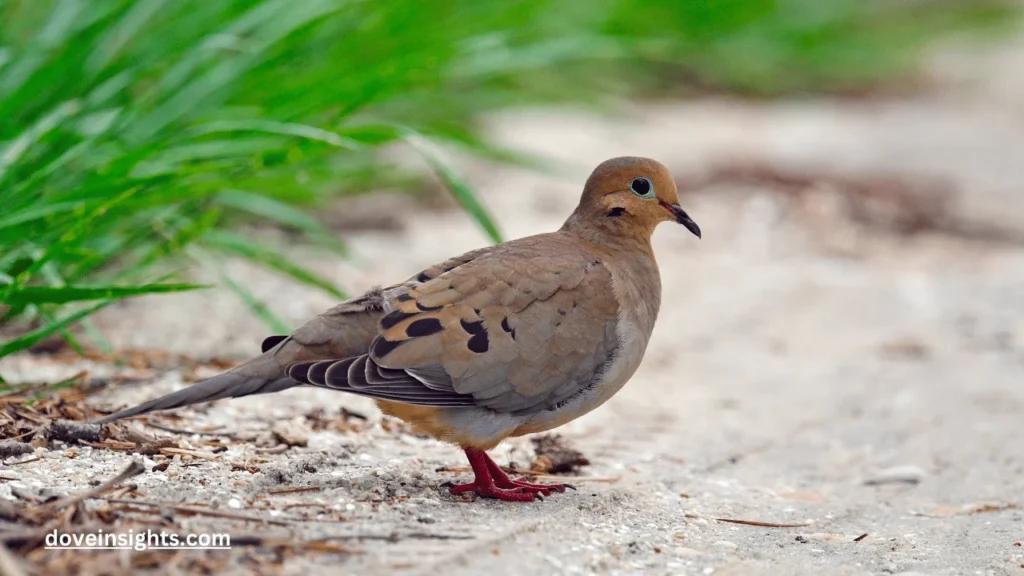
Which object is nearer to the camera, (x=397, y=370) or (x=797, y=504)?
(x=397, y=370)

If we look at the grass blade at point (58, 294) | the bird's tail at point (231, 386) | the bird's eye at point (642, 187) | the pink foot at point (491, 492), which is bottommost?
the pink foot at point (491, 492)

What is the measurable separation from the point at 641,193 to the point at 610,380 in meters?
0.64

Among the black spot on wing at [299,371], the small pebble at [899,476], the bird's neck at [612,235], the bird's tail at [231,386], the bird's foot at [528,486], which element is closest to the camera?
the bird's tail at [231,386]

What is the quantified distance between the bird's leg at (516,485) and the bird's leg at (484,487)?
0.03 feet

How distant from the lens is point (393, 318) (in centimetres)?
281

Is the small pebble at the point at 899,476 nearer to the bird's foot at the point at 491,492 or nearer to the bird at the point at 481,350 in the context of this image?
the bird at the point at 481,350

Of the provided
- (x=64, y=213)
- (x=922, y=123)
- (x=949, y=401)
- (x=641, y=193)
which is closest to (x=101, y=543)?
(x=64, y=213)

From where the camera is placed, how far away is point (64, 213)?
10.9 ft

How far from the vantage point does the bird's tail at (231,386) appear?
8.09 ft

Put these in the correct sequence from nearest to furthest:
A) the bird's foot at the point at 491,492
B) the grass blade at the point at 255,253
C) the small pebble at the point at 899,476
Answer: the bird's foot at the point at 491,492, the small pebble at the point at 899,476, the grass blade at the point at 255,253

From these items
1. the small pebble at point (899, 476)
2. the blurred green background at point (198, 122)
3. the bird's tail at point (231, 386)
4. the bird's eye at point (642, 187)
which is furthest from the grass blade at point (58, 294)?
the small pebble at point (899, 476)

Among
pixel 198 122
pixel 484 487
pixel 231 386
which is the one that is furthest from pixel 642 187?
pixel 198 122

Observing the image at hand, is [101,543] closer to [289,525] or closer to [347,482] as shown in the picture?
[289,525]

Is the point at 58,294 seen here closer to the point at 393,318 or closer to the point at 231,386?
the point at 231,386
